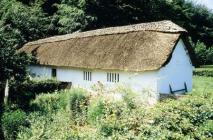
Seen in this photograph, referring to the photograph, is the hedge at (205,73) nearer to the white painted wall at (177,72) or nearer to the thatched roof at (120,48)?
the white painted wall at (177,72)

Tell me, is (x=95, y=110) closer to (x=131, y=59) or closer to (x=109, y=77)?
(x=131, y=59)

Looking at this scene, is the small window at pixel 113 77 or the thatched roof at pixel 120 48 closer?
the thatched roof at pixel 120 48

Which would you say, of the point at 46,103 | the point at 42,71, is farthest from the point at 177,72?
the point at 42,71

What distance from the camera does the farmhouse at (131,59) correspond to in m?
19.9

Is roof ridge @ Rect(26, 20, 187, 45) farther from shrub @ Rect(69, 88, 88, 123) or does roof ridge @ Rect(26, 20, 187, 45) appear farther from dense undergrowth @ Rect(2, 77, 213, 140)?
shrub @ Rect(69, 88, 88, 123)

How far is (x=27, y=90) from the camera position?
2117 cm

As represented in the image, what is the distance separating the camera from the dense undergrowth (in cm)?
1081

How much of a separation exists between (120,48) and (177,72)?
3580mm

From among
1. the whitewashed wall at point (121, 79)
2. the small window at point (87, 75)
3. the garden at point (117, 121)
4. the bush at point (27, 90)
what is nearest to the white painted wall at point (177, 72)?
the whitewashed wall at point (121, 79)

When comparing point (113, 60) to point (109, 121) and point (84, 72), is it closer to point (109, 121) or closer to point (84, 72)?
point (84, 72)

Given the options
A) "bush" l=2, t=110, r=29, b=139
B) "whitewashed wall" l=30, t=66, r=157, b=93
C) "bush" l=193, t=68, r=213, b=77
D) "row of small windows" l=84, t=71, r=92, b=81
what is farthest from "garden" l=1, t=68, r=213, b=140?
"bush" l=193, t=68, r=213, b=77

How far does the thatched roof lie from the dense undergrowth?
13.7 ft

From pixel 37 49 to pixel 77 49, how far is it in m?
6.10

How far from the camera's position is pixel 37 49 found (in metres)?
30.2
